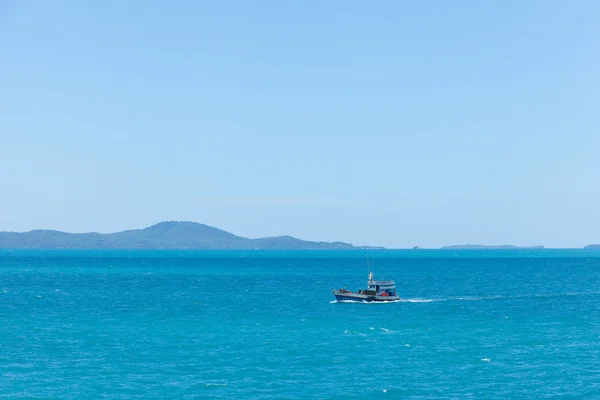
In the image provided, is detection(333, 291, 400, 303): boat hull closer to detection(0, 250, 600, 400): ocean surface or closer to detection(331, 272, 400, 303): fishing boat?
detection(331, 272, 400, 303): fishing boat

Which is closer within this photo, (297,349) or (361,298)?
(297,349)

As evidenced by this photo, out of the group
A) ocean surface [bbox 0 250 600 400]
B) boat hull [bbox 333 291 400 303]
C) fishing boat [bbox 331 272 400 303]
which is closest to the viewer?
ocean surface [bbox 0 250 600 400]

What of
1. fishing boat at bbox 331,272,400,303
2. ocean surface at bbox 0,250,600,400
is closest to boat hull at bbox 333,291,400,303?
fishing boat at bbox 331,272,400,303

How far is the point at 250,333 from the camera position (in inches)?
2997

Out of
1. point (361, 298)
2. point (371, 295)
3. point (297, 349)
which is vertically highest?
point (371, 295)

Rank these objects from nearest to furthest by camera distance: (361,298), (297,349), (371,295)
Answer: (297,349)
(361,298)
(371,295)

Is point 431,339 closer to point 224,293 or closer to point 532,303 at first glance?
point 532,303

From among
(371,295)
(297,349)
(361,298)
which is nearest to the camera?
(297,349)

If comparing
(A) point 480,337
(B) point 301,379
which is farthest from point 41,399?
(A) point 480,337

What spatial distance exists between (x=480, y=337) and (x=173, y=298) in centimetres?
6452

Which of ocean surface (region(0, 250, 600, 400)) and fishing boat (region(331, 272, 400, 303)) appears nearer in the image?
ocean surface (region(0, 250, 600, 400))

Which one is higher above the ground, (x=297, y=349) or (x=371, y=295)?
(x=371, y=295)

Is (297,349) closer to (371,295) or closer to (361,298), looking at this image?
(361,298)

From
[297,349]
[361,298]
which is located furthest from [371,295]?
[297,349]
